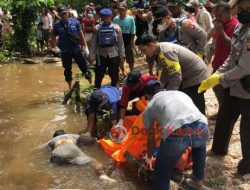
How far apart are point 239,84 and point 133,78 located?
1708 mm

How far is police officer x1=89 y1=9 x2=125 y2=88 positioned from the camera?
24.7ft

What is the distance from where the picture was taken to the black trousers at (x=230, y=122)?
4.40m

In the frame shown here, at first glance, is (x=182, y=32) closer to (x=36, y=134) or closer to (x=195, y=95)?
(x=195, y=95)

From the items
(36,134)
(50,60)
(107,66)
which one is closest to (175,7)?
(107,66)

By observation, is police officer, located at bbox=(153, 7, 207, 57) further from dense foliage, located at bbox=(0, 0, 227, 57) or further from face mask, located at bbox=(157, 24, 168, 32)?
dense foliage, located at bbox=(0, 0, 227, 57)

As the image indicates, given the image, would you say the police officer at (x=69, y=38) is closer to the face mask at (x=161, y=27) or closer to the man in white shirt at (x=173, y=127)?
the face mask at (x=161, y=27)

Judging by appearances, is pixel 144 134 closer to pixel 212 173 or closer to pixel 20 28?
pixel 212 173

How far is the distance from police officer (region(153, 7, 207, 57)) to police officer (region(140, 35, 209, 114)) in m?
0.75

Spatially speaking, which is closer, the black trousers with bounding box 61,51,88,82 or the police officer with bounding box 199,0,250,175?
the police officer with bounding box 199,0,250,175

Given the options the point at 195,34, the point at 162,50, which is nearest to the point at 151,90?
the point at 162,50

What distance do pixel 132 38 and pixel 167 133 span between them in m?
6.02

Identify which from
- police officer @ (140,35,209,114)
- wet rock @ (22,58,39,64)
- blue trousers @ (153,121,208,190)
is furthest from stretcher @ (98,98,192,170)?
wet rock @ (22,58,39,64)

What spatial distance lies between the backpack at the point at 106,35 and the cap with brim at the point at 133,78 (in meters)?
2.06

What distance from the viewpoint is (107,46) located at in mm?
7633
